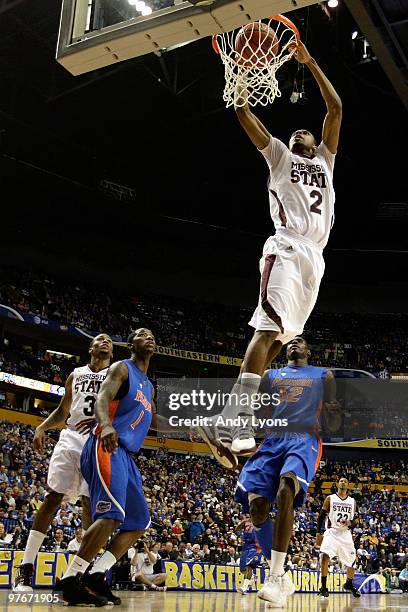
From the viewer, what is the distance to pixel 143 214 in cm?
2925

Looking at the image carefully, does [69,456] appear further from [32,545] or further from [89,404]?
[32,545]

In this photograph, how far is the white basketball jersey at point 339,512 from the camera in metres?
12.4

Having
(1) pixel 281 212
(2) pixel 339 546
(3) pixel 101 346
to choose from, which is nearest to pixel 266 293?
(1) pixel 281 212

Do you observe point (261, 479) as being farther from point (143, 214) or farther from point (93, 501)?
point (143, 214)

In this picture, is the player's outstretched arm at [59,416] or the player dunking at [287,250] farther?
the player's outstretched arm at [59,416]

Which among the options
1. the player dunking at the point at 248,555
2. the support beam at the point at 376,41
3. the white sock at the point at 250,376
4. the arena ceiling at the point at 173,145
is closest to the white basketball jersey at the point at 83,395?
the white sock at the point at 250,376

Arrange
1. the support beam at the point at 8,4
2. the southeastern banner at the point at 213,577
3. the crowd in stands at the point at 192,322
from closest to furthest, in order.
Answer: the southeastern banner at the point at 213,577 < the support beam at the point at 8,4 < the crowd in stands at the point at 192,322

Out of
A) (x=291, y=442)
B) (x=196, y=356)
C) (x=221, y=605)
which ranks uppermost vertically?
(x=196, y=356)

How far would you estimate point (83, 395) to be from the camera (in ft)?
21.5

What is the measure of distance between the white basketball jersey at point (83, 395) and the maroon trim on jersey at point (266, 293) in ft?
7.71

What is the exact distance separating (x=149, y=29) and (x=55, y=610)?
4020mm

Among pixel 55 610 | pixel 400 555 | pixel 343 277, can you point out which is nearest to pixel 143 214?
pixel 343 277

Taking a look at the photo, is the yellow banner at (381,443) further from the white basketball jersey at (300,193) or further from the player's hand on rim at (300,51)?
the player's hand on rim at (300,51)

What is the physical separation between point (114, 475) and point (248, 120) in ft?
9.01
